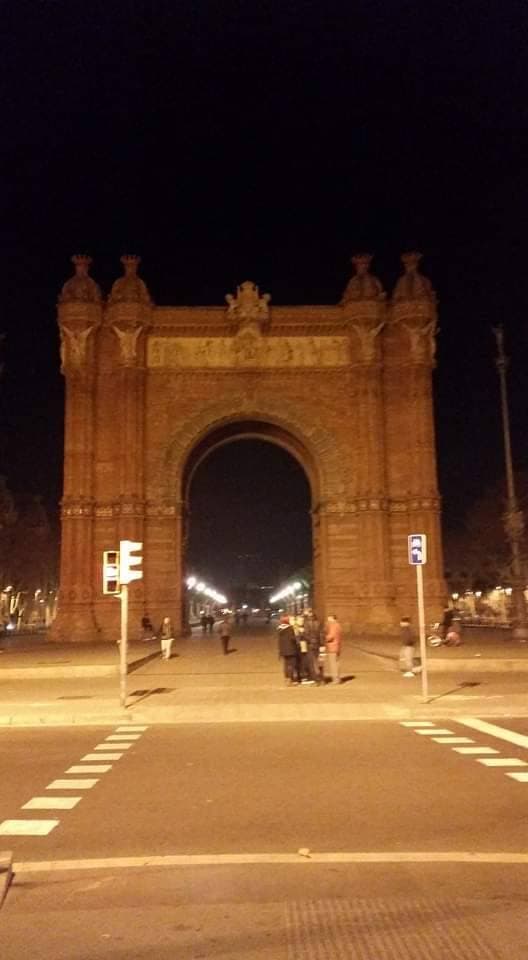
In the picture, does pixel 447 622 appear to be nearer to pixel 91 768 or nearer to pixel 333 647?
pixel 333 647

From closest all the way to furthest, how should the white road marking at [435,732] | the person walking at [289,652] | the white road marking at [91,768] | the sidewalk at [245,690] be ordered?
1. the white road marking at [91,768]
2. the white road marking at [435,732]
3. the sidewalk at [245,690]
4. the person walking at [289,652]

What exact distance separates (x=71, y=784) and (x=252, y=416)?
38.3 meters

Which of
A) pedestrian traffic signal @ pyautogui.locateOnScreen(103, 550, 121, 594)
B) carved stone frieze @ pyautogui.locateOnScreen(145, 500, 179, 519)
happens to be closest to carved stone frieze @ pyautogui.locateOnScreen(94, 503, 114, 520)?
carved stone frieze @ pyautogui.locateOnScreen(145, 500, 179, 519)

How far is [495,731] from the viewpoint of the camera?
14258 mm

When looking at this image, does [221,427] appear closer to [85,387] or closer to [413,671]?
[85,387]

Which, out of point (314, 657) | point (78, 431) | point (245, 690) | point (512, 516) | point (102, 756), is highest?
point (78, 431)

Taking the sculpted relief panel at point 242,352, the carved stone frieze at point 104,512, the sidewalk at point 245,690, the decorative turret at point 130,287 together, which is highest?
the decorative turret at point 130,287

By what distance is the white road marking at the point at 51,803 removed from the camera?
29.7ft

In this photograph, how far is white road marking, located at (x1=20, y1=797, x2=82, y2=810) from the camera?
9.06 metres

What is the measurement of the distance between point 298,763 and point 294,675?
411 inches

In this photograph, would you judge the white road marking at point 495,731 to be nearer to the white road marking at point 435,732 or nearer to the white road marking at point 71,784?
the white road marking at point 435,732

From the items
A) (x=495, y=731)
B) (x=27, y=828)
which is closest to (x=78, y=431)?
(x=495, y=731)

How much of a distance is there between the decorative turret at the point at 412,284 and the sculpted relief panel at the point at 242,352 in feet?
12.1

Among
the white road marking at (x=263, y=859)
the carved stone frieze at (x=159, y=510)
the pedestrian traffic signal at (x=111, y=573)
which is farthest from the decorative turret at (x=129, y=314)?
the white road marking at (x=263, y=859)
